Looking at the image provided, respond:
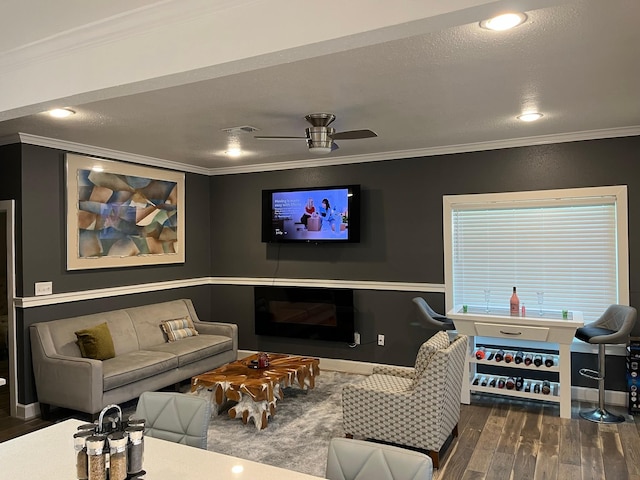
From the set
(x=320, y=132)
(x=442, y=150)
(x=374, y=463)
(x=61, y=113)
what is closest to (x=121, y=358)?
(x=61, y=113)

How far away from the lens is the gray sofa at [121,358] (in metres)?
4.16

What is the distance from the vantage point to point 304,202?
5.95m

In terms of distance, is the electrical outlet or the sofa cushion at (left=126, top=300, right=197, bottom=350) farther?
the sofa cushion at (left=126, top=300, right=197, bottom=350)

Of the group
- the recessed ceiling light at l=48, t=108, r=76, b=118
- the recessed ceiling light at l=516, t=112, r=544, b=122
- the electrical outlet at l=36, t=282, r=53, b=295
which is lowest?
the electrical outlet at l=36, t=282, r=53, b=295

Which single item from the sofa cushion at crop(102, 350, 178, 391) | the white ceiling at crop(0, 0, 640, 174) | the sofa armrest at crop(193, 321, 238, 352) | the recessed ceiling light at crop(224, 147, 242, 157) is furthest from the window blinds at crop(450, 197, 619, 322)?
the sofa cushion at crop(102, 350, 178, 391)

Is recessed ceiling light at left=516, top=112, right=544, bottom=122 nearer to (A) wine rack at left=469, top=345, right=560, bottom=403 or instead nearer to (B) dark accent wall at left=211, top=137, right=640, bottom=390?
(B) dark accent wall at left=211, top=137, right=640, bottom=390

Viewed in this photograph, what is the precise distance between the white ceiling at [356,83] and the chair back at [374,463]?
4.81 ft

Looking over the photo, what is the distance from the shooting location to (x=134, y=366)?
4477mm

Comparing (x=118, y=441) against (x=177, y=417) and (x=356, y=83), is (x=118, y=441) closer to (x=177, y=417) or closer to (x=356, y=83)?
(x=177, y=417)

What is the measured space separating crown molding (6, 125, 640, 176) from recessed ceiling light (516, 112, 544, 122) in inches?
31.9

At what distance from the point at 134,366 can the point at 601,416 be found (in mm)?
4255

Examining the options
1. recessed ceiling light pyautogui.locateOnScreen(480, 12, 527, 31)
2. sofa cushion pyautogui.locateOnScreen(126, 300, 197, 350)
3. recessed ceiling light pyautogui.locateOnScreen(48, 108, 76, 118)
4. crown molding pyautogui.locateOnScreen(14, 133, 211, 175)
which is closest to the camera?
recessed ceiling light pyautogui.locateOnScreen(480, 12, 527, 31)

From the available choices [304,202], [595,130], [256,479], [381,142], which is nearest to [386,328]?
[304,202]

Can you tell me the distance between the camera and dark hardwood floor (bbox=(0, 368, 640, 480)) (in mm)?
3309
